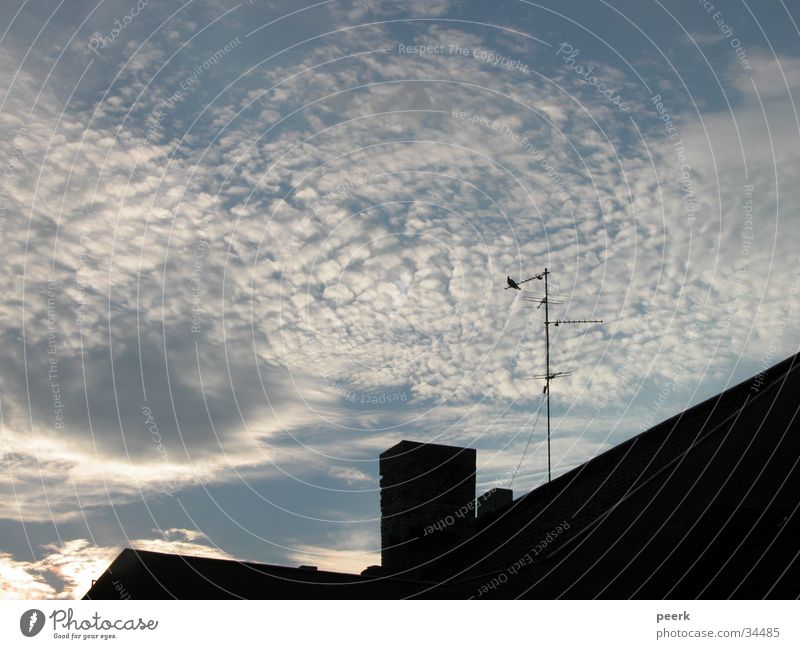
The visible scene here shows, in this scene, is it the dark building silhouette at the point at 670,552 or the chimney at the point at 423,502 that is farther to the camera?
the chimney at the point at 423,502

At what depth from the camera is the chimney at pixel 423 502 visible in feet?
56.9

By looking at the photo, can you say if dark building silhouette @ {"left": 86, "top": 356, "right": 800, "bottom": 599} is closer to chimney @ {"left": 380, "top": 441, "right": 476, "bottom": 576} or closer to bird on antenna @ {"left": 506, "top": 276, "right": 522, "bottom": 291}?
chimney @ {"left": 380, "top": 441, "right": 476, "bottom": 576}

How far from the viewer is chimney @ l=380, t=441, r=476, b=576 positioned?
56.9ft

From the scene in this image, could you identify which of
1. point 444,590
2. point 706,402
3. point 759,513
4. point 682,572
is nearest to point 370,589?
point 444,590

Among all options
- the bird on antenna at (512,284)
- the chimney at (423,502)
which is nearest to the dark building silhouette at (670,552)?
the chimney at (423,502)

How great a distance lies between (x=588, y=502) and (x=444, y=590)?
316 centimetres

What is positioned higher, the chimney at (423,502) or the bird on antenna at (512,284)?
the bird on antenna at (512,284)

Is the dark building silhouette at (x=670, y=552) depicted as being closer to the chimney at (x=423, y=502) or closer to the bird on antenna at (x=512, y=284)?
the chimney at (x=423, y=502)

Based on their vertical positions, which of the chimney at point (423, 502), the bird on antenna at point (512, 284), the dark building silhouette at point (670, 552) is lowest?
the dark building silhouette at point (670, 552)

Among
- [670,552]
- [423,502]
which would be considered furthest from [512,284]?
[670,552]

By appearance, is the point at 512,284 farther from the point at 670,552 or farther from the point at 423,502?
the point at 670,552

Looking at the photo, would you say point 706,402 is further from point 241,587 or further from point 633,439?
point 241,587

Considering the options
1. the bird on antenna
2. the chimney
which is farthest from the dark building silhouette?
the bird on antenna
